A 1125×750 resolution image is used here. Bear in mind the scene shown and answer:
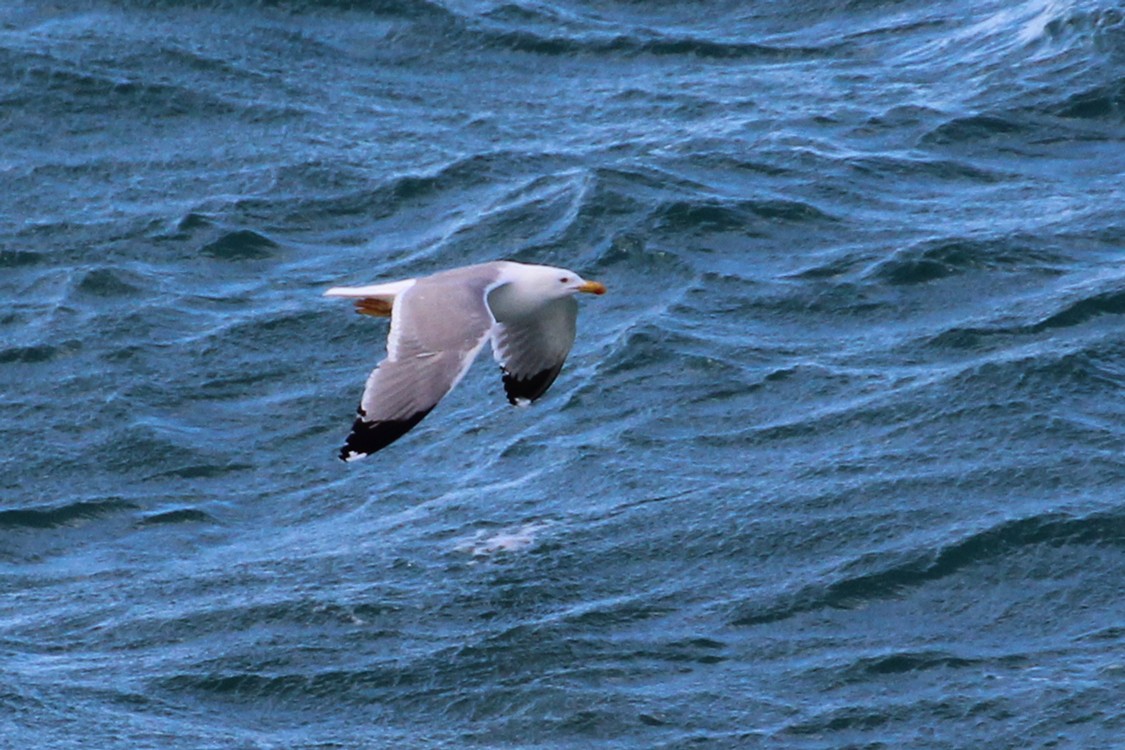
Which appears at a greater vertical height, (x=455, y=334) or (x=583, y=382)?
(x=455, y=334)

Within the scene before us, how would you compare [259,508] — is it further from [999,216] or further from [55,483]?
[999,216]

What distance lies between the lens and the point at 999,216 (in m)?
13.9

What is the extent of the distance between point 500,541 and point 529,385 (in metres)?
1.09

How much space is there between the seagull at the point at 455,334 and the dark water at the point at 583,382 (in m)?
1.15

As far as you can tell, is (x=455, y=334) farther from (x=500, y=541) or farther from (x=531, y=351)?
(x=500, y=541)

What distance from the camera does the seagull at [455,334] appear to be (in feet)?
27.9

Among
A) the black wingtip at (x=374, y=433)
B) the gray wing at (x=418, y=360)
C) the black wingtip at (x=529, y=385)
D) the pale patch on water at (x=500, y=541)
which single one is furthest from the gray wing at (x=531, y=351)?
the black wingtip at (x=374, y=433)

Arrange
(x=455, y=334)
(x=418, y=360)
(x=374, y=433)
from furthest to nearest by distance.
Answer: (x=455, y=334), (x=418, y=360), (x=374, y=433)

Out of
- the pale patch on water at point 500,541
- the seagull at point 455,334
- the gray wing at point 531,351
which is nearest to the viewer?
the seagull at point 455,334

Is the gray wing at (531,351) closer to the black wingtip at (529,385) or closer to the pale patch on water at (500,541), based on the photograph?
the black wingtip at (529,385)

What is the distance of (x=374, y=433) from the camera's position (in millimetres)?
8422

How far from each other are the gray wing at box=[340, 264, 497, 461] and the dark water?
1.56 meters

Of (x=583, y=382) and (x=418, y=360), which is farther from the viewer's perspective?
(x=583, y=382)

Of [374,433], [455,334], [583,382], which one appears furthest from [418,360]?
[583,382]
